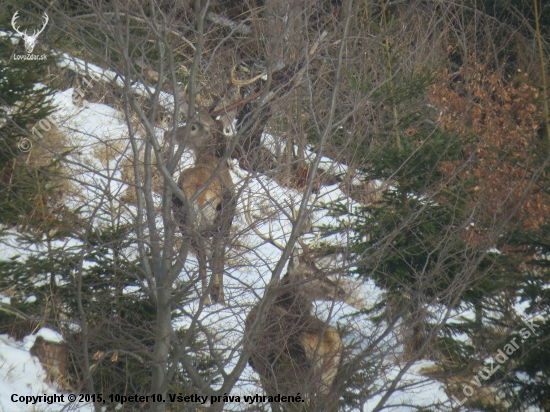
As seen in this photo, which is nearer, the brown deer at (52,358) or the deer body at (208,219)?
the deer body at (208,219)

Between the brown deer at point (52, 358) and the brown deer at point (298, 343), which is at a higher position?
the brown deer at point (52, 358)

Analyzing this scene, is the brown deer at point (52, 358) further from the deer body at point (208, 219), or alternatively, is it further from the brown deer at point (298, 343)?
the brown deer at point (298, 343)

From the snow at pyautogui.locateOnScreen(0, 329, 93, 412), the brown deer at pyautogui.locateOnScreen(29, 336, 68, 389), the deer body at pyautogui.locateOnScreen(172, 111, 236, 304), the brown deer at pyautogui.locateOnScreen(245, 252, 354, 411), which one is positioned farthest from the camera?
the brown deer at pyautogui.locateOnScreen(29, 336, 68, 389)

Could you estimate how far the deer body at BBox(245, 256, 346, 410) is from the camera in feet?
18.0

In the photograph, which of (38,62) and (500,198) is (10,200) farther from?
(500,198)

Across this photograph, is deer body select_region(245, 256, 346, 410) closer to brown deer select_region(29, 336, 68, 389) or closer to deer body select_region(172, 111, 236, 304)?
deer body select_region(172, 111, 236, 304)

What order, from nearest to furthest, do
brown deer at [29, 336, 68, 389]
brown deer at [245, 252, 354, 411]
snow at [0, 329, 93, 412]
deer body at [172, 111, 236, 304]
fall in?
deer body at [172, 111, 236, 304]
brown deer at [245, 252, 354, 411]
snow at [0, 329, 93, 412]
brown deer at [29, 336, 68, 389]

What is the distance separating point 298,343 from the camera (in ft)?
21.6

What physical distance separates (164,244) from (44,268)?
2402 mm

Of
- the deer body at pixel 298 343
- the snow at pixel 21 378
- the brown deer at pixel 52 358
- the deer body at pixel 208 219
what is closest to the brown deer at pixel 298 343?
the deer body at pixel 298 343

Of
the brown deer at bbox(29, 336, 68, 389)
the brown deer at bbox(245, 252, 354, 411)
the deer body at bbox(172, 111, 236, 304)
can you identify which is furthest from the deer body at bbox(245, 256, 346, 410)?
the brown deer at bbox(29, 336, 68, 389)

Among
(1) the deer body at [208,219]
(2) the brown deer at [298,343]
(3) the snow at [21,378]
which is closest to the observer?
(1) the deer body at [208,219]

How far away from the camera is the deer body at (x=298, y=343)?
5.47m

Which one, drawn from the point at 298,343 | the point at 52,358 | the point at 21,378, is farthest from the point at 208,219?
the point at 21,378
